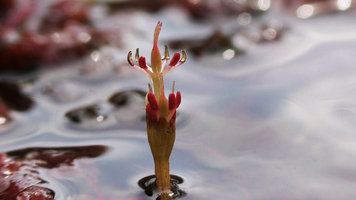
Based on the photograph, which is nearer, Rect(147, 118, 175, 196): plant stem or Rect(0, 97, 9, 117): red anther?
Rect(147, 118, 175, 196): plant stem

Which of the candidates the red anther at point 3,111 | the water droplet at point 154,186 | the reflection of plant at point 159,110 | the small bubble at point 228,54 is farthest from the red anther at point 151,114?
the small bubble at point 228,54

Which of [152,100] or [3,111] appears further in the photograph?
[3,111]

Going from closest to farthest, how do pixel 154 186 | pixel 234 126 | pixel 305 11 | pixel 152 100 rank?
pixel 152 100 < pixel 154 186 < pixel 234 126 < pixel 305 11

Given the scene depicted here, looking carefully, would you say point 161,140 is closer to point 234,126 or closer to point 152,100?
point 152,100

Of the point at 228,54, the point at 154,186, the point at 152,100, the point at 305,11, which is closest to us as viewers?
the point at 152,100

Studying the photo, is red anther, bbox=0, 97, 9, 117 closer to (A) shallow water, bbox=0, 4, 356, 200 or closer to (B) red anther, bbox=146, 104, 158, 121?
(A) shallow water, bbox=0, 4, 356, 200

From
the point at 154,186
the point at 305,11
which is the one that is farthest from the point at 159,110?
the point at 305,11

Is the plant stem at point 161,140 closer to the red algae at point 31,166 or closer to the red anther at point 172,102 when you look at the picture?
the red anther at point 172,102

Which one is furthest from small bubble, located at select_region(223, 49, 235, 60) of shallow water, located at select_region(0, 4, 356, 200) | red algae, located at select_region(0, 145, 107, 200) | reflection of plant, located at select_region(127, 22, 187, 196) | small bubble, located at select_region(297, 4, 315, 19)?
reflection of plant, located at select_region(127, 22, 187, 196)

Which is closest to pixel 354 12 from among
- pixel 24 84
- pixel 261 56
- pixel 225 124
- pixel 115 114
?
pixel 261 56
